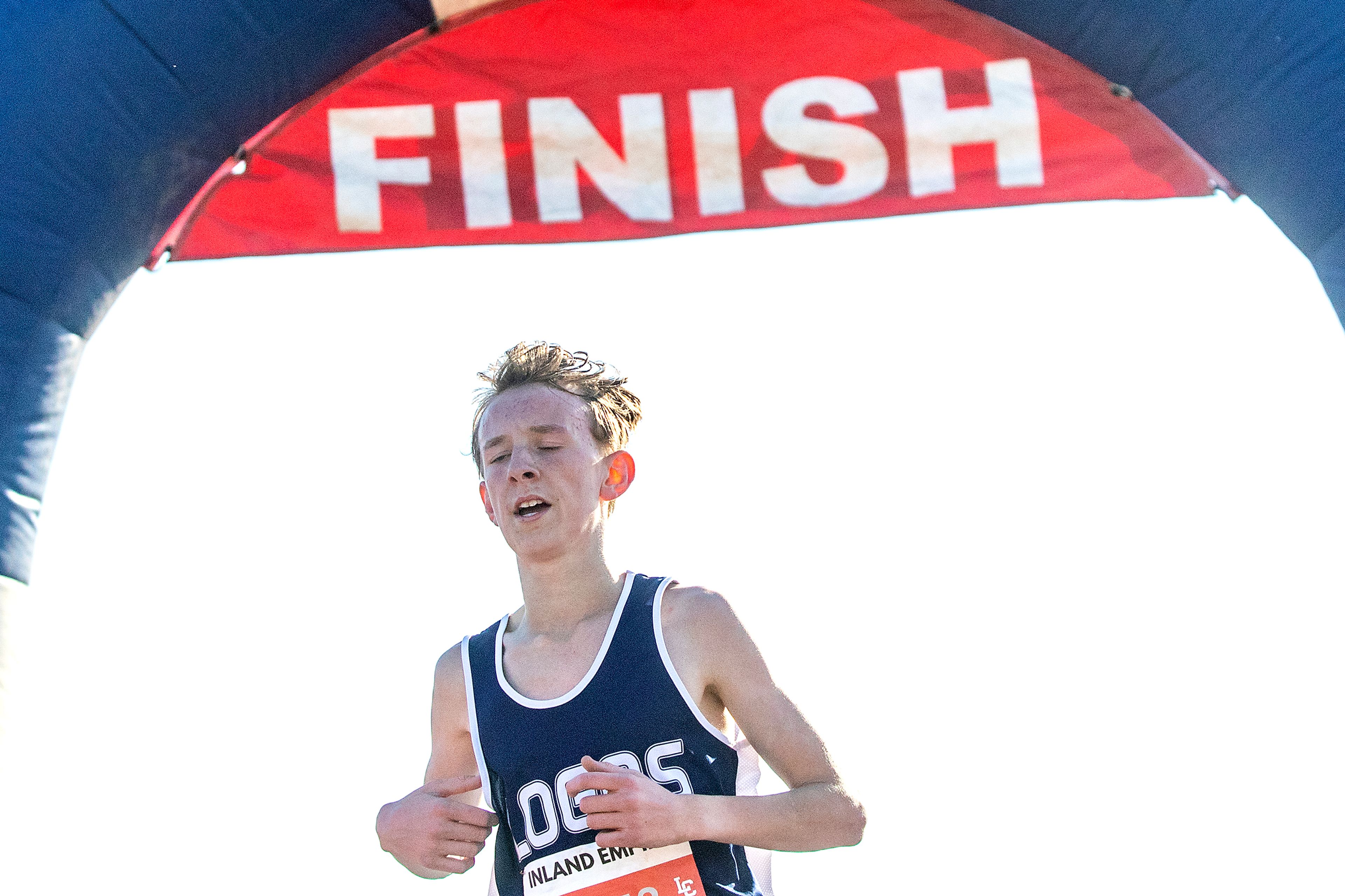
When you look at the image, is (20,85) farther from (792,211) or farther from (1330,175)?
(1330,175)

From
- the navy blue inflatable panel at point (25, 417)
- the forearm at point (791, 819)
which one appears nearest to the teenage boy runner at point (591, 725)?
the forearm at point (791, 819)

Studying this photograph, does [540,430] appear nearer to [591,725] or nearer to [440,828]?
[591,725]

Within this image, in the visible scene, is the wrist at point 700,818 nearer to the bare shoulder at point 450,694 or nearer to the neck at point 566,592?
the neck at point 566,592

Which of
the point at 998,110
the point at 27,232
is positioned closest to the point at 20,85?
the point at 27,232

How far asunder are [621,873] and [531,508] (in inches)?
23.6

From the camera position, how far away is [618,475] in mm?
2240

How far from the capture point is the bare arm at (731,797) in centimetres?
167

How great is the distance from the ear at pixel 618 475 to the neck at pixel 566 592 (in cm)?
13

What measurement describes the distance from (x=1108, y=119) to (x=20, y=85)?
262 centimetres

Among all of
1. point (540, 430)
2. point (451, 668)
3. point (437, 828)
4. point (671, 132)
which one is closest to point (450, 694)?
point (451, 668)

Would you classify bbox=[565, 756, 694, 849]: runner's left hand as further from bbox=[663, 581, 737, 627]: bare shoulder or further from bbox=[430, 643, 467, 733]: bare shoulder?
bbox=[430, 643, 467, 733]: bare shoulder

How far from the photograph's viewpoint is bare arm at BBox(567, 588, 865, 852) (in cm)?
167

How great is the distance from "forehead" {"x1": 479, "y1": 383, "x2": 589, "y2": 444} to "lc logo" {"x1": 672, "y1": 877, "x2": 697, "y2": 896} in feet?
2.49

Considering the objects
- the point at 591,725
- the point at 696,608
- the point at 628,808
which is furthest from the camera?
the point at 696,608
